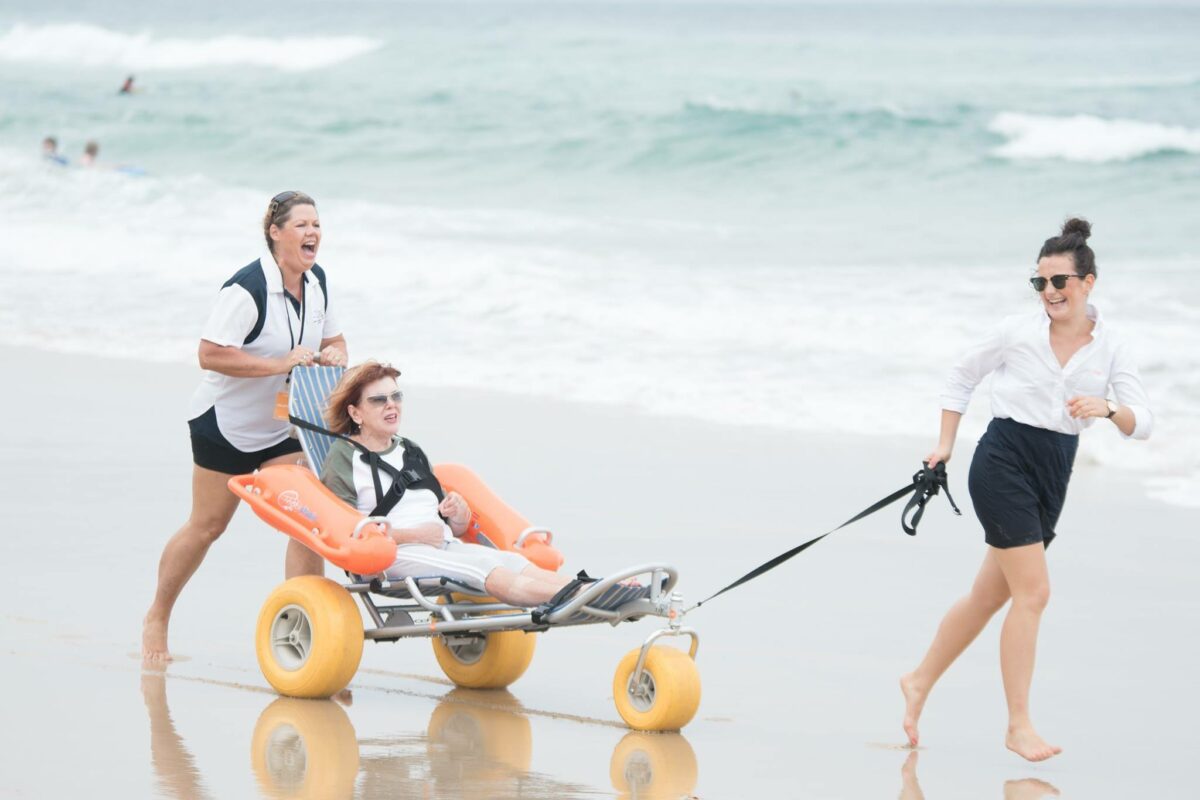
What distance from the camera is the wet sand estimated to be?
480 cm

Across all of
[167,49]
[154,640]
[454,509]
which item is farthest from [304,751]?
[167,49]

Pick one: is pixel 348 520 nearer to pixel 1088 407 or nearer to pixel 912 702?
pixel 912 702

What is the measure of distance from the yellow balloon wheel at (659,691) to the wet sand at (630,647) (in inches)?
3.2

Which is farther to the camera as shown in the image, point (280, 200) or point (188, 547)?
point (188, 547)

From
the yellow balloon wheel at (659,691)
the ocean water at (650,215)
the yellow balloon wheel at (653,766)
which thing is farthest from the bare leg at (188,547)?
the ocean water at (650,215)

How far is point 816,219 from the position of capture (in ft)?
77.3

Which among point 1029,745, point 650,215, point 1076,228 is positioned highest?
point 650,215

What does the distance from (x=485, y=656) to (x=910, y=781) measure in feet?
4.94

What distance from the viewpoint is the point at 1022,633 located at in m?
5.09

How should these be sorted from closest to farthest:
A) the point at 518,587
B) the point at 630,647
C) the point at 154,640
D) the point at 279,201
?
the point at 518,587
the point at 279,201
the point at 154,640
the point at 630,647

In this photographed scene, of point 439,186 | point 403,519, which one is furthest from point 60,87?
point 403,519

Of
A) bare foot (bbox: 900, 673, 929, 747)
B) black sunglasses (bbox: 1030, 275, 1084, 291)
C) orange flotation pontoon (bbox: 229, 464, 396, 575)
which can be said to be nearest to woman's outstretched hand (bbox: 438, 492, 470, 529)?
orange flotation pontoon (bbox: 229, 464, 396, 575)

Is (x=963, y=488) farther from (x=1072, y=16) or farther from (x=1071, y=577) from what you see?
(x=1072, y=16)

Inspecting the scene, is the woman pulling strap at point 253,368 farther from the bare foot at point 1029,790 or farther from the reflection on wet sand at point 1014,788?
the bare foot at point 1029,790
